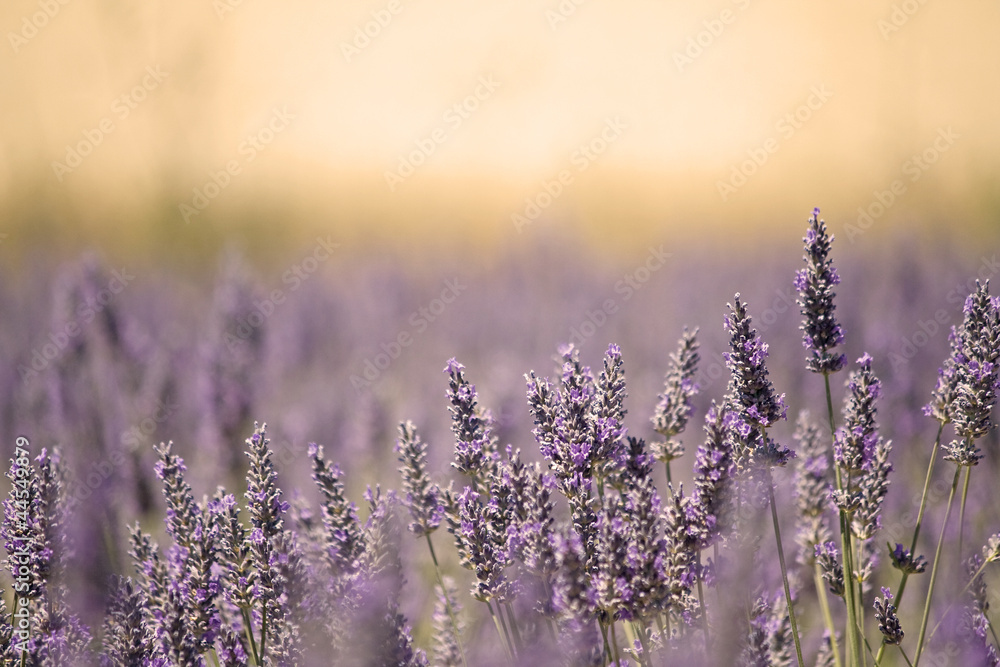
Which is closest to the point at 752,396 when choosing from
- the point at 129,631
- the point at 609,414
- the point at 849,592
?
the point at 609,414

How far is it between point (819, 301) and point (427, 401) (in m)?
4.70

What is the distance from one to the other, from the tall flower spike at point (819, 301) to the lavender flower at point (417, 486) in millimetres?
1001

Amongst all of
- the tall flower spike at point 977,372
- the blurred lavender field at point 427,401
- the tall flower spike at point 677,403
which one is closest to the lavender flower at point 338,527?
the blurred lavender field at point 427,401

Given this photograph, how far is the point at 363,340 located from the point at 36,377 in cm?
419

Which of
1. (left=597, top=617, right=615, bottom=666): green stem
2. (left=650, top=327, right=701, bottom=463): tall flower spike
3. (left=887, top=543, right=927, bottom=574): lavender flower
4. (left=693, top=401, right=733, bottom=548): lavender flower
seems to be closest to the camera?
(left=597, top=617, right=615, bottom=666): green stem

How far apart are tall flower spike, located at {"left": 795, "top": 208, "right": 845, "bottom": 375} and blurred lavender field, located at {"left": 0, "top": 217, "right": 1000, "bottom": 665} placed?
0.42m

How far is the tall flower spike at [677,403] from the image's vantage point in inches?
74.4

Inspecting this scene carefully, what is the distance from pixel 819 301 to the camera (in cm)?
173

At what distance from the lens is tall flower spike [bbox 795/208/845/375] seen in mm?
1720

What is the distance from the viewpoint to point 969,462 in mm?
1651

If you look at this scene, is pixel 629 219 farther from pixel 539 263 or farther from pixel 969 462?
pixel 969 462

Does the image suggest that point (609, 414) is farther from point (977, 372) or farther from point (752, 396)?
point (977, 372)

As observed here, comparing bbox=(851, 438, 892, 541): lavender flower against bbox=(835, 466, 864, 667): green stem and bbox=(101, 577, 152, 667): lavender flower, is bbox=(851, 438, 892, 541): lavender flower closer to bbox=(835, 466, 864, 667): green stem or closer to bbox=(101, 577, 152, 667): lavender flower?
bbox=(835, 466, 864, 667): green stem

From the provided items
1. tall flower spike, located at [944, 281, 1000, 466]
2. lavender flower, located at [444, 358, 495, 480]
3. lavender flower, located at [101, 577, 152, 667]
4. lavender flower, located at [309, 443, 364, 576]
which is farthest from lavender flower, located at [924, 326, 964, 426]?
lavender flower, located at [101, 577, 152, 667]
